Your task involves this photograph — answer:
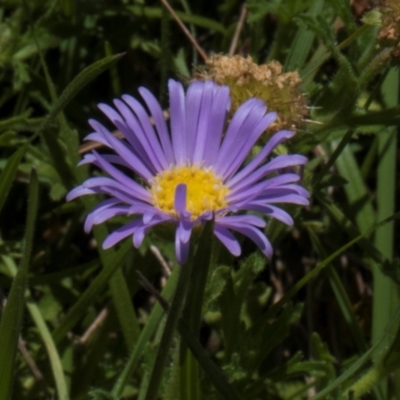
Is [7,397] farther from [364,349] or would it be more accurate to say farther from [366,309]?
[366,309]

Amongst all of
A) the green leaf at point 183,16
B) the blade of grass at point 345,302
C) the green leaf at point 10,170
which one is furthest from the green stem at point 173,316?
the green leaf at point 183,16

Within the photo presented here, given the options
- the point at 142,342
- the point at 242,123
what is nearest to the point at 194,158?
the point at 242,123

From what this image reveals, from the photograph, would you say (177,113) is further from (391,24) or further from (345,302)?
(345,302)

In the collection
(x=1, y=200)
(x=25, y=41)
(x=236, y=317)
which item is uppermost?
(x=25, y=41)

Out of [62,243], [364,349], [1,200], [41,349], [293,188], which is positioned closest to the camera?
[293,188]

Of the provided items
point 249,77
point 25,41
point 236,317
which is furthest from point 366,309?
point 25,41
